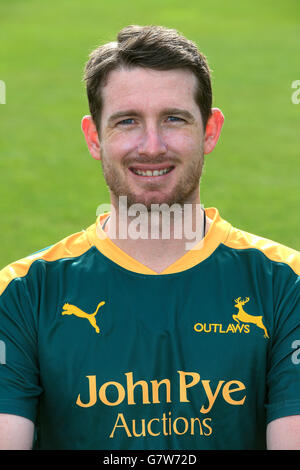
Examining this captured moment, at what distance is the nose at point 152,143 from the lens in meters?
2.66

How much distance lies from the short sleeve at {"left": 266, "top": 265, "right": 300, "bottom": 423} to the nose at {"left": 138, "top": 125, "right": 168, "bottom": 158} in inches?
24.2

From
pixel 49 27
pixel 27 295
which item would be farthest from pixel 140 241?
pixel 49 27

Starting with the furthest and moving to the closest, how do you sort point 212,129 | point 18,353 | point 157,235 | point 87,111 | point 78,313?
1. point 87,111
2. point 212,129
3. point 157,235
4. point 78,313
5. point 18,353

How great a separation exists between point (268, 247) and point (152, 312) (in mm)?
508

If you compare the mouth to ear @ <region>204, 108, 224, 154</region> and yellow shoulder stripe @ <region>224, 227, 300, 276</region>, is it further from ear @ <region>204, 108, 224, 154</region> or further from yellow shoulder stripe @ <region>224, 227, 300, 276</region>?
yellow shoulder stripe @ <region>224, 227, 300, 276</region>

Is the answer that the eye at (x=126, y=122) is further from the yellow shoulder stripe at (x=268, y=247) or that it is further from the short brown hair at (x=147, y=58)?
the yellow shoulder stripe at (x=268, y=247)

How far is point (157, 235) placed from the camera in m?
2.82

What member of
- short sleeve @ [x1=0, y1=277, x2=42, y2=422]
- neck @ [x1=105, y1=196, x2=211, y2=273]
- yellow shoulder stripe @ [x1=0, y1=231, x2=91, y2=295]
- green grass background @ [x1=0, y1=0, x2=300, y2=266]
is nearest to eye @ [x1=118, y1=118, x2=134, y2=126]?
neck @ [x1=105, y1=196, x2=211, y2=273]

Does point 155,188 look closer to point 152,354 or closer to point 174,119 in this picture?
point 174,119

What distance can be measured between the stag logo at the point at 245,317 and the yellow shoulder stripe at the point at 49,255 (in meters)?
0.62

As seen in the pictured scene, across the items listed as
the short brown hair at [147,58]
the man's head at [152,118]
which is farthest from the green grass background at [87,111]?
the man's head at [152,118]

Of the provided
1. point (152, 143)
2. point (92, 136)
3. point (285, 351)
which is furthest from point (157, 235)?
point (285, 351)

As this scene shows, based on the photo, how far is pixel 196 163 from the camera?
2.75m

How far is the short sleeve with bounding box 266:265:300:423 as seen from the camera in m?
2.56
